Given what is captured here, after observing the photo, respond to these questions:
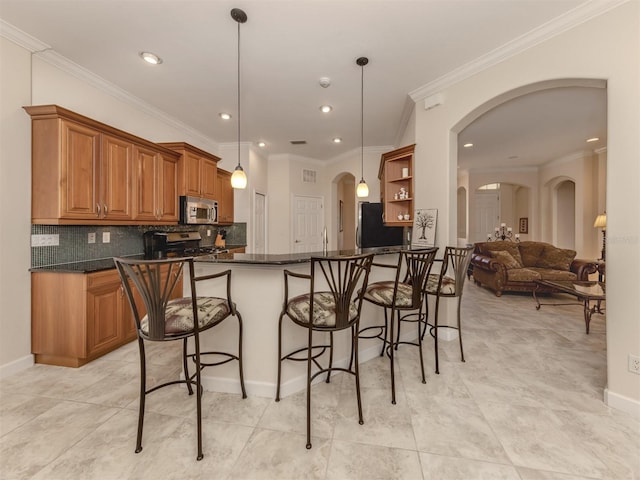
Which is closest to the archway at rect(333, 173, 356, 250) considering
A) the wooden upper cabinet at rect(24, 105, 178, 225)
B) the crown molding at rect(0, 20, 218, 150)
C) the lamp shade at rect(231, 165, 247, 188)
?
the crown molding at rect(0, 20, 218, 150)

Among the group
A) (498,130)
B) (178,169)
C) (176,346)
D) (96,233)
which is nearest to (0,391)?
(176,346)

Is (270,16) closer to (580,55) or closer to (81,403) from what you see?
(580,55)

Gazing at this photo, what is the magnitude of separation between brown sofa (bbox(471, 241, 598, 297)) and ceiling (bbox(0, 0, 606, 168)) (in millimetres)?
2381

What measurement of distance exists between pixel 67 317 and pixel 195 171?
2.48 m

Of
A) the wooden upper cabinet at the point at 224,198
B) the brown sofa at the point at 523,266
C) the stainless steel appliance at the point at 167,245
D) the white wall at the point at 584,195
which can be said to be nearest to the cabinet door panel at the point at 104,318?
the stainless steel appliance at the point at 167,245

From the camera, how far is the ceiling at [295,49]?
2156 mm

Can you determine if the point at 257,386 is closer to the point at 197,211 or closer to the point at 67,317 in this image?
the point at 67,317

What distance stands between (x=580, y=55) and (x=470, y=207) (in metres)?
6.12

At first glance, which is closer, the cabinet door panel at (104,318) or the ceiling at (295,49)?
the ceiling at (295,49)

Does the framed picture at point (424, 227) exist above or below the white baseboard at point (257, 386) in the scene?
above

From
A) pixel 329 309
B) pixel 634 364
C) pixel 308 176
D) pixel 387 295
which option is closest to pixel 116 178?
pixel 329 309

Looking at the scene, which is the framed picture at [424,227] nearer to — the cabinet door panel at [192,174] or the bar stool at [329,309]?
the bar stool at [329,309]

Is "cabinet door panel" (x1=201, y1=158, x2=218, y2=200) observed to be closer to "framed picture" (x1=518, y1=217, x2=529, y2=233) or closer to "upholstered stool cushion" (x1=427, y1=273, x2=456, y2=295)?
"upholstered stool cushion" (x1=427, y1=273, x2=456, y2=295)

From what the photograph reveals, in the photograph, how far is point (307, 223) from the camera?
657 centimetres
